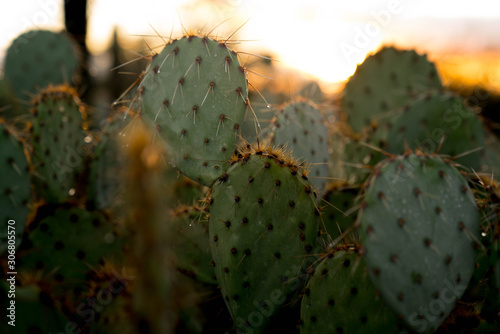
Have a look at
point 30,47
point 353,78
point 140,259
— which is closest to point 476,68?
point 353,78

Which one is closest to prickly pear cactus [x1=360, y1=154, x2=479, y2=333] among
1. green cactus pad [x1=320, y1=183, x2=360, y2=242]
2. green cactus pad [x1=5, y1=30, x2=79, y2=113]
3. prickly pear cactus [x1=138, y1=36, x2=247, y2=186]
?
prickly pear cactus [x1=138, y1=36, x2=247, y2=186]

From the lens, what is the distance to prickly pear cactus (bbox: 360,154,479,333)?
1160 millimetres

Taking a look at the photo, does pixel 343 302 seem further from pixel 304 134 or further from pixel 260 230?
pixel 304 134

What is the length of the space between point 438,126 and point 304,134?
0.77 m

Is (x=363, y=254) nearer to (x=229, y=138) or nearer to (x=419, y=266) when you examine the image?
(x=419, y=266)

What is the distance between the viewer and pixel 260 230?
141 cm

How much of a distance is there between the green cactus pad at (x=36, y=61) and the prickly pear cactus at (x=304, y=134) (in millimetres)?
2034

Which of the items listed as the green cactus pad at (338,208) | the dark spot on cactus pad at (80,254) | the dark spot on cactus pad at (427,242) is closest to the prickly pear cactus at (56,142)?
the dark spot on cactus pad at (80,254)

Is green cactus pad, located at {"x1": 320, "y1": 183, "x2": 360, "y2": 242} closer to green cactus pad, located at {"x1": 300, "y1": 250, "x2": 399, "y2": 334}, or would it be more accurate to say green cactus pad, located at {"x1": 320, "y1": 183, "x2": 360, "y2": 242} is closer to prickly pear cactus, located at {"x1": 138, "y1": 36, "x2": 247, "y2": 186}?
green cactus pad, located at {"x1": 300, "y1": 250, "x2": 399, "y2": 334}

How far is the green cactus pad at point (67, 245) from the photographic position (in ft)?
6.37

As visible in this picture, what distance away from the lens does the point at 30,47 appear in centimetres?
326

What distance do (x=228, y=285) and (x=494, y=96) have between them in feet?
18.0

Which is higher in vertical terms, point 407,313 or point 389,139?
point 389,139

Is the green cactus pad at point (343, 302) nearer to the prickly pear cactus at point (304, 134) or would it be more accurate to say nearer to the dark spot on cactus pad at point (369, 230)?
the dark spot on cactus pad at point (369, 230)
